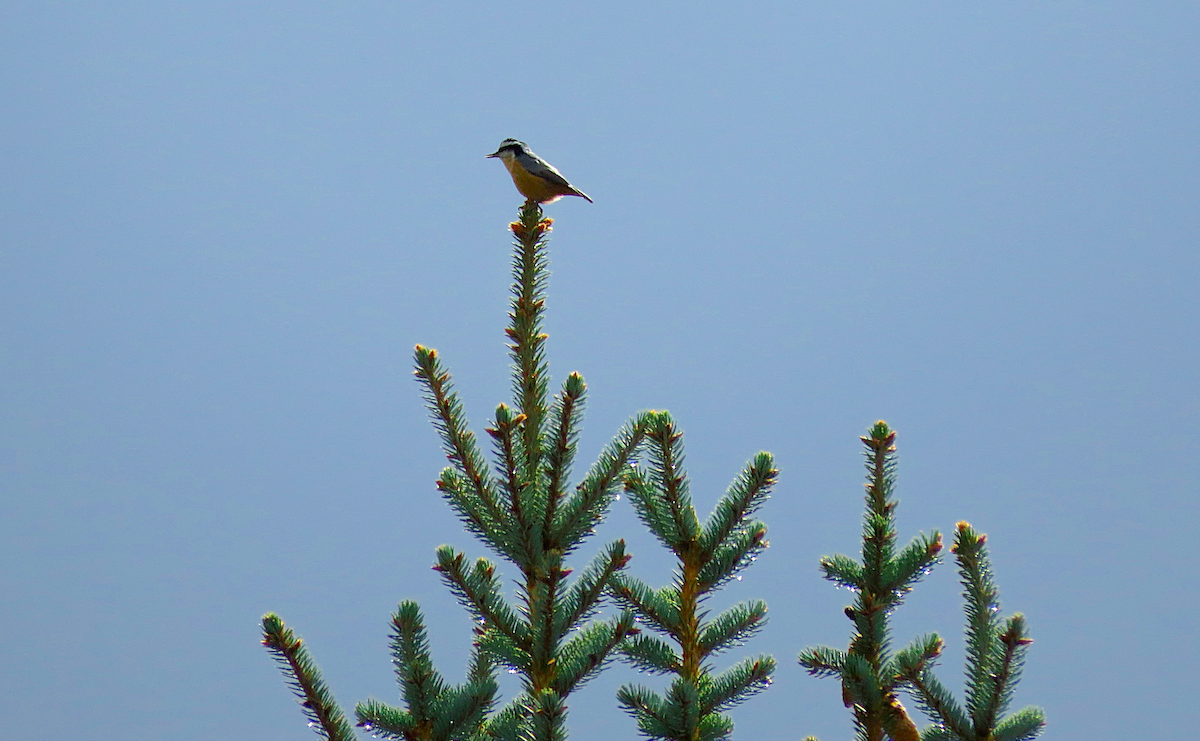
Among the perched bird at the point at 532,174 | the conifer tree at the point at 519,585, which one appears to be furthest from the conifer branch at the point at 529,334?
the perched bird at the point at 532,174

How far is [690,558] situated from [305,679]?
1.06 metres

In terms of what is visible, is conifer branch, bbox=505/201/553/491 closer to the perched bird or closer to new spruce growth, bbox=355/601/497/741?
new spruce growth, bbox=355/601/497/741

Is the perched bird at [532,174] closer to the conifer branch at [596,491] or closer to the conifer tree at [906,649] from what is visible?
the conifer branch at [596,491]

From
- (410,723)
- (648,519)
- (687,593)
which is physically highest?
(648,519)

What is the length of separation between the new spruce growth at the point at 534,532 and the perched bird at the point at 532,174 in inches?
98.6

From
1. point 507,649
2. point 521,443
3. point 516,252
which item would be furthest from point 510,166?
point 507,649

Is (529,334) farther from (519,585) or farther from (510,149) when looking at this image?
(510,149)

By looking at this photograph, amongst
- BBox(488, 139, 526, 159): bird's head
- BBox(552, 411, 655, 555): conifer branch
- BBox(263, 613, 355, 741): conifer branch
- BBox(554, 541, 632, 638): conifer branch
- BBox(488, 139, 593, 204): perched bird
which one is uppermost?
BBox(488, 139, 526, 159): bird's head

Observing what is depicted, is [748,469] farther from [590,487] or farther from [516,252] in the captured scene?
[516,252]

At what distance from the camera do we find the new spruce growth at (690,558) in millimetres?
2514

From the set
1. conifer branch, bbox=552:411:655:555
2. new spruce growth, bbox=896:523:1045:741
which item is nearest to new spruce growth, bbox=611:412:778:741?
conifer branch, bbox=552:411:655:555

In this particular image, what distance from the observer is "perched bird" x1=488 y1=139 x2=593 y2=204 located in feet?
16.2

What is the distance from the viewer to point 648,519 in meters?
2.57

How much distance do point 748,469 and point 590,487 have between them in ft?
1.44
